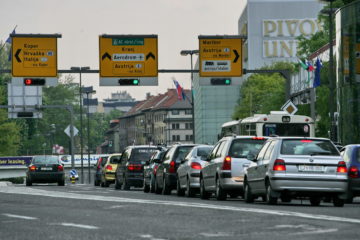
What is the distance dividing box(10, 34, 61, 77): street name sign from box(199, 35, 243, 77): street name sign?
263 inches

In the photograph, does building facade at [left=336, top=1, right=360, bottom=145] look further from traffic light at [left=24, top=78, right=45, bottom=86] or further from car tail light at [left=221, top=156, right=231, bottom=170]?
car tail light at [left=221, top=156, right=231, bottom=170]

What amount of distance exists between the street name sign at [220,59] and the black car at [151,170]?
1339 cm

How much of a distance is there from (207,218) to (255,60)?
141924 millimetres

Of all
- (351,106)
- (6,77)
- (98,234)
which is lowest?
(98,234)

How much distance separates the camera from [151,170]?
121 feet

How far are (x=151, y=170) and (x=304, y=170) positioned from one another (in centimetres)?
1478

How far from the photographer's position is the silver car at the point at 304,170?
22375mm

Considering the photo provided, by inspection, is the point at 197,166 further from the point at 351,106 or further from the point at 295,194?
the point at 351,106

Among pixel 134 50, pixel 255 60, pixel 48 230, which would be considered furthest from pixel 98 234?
pixel 255 60

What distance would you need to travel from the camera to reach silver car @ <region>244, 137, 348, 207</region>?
22375 mm

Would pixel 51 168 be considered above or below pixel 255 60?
below

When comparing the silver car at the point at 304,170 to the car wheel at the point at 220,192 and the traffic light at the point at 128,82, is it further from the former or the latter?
the traffic light at the point at 128,82

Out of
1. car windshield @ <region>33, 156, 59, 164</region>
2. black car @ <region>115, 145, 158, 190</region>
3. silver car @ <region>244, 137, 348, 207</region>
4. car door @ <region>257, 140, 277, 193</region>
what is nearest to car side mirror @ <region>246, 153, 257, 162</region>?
car door @ <region>257, 140, 277, 193</region>

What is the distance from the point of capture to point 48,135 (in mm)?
160125
